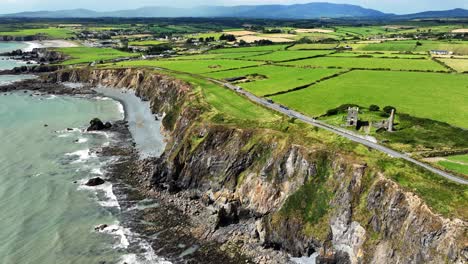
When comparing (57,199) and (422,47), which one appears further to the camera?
(422,47)

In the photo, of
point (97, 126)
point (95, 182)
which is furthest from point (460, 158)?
point (97, 126)

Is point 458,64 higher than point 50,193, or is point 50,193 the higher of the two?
point 458,64

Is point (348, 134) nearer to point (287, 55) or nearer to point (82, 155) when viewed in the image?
point (82, 155)

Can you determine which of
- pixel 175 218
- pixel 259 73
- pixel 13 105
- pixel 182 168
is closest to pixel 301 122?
pixel 182 168

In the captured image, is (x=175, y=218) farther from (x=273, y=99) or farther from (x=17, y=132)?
(x=17, y=132)

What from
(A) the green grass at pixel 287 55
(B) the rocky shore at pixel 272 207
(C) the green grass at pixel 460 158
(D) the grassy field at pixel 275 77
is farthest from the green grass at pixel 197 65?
(C) the green grass at pixel 460 158

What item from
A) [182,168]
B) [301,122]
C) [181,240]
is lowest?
[181,240]

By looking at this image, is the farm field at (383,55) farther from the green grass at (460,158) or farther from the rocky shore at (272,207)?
the green grass at (460,158)
